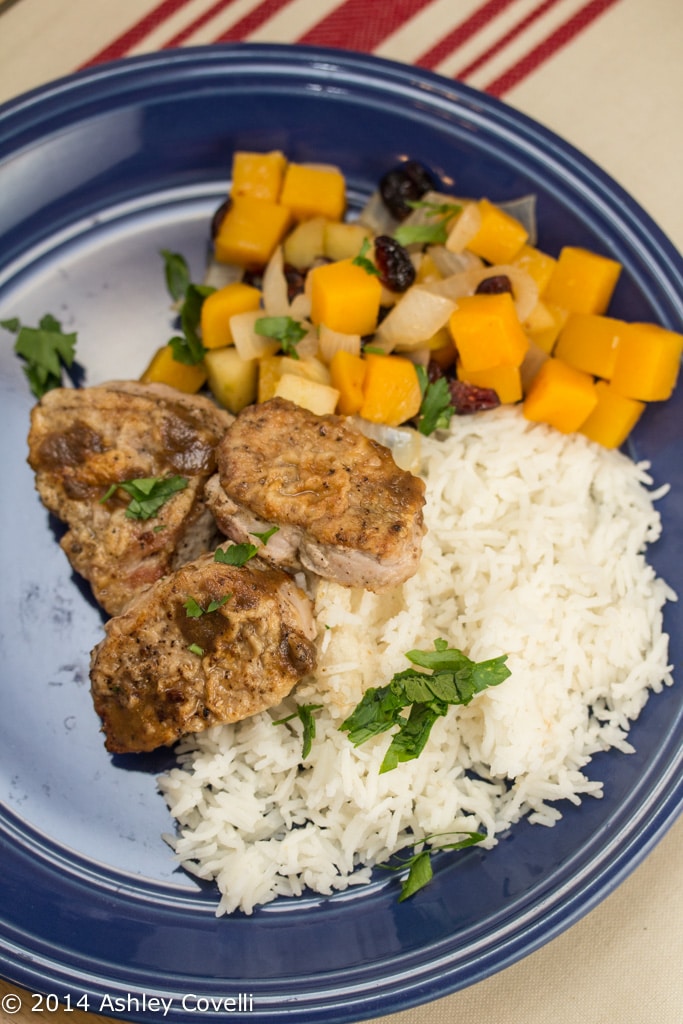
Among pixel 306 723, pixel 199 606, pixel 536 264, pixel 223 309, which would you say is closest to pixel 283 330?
pixel 223 309

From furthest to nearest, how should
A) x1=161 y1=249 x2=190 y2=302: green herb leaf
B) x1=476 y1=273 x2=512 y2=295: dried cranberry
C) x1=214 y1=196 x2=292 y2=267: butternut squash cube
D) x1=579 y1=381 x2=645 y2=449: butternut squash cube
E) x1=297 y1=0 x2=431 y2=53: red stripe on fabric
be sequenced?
x1=297 y1=0 x2=431 y2=53: red stripe on fabric
x1=161 y1=249 x2=190 y2=302: green herb leaf
x1=214 y1=196 x2=292 y2=267: butternut squash cube
x1=579 y1=381 x2=645 y2=449: butternut squash cube
x1=476 y1=273 x2=512 y2=295: dried cranberry

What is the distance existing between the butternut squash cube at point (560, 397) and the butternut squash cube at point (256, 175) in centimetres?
158

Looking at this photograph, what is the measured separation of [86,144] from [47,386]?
3.85ft

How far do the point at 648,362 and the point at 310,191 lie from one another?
1799 mm

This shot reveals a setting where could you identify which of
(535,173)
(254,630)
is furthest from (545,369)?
(254,630)

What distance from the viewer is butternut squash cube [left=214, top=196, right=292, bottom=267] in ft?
14.3

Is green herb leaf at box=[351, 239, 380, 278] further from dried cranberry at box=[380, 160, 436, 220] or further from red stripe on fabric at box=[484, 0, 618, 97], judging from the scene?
red stripe on fabric at box=[484, 0, 618, 97]

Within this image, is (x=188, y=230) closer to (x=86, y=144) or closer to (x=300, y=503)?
(x=86, y=144)

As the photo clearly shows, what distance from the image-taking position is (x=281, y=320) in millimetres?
4164

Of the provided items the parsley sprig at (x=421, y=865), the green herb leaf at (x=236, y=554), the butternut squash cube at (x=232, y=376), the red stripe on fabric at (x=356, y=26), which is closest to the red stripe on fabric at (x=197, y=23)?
the red stripe on fabric at (x=356, y=26)

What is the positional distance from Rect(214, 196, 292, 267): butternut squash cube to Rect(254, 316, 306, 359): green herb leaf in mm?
427

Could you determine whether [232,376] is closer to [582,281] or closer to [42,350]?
[42,350]

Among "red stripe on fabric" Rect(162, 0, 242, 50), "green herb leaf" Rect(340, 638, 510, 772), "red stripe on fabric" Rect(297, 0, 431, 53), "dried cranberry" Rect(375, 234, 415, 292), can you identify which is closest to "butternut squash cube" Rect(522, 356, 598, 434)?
"dried cranberry" Rect(375, 234, 415, 292)

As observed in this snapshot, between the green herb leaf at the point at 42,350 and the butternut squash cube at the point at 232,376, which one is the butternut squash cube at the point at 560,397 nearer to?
the butternut squash cube at the point at 232,376
